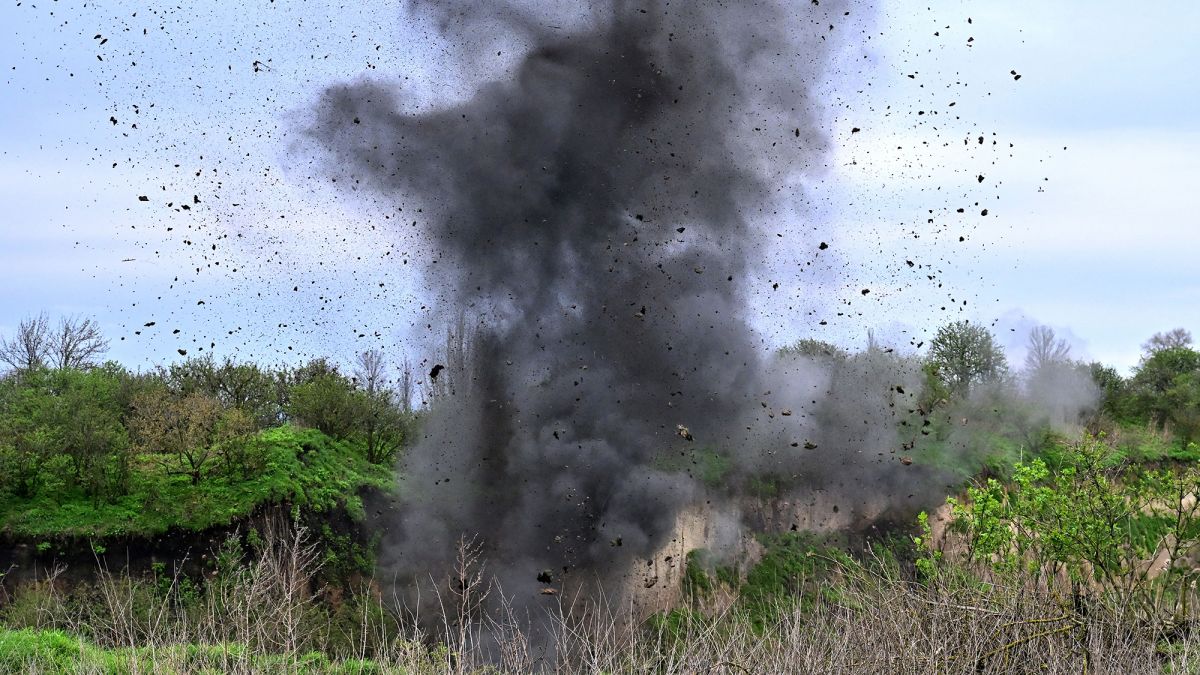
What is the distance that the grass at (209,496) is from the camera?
24109 millimetres

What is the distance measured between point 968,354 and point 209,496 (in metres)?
26.8

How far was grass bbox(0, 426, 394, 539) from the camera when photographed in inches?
949

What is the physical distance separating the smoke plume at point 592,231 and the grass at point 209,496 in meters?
1.73

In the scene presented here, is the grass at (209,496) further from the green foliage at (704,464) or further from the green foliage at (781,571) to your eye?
the green foliage at (781,571)

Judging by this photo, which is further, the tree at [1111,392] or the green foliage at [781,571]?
the tree at [1111,392]

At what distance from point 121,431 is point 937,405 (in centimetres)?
2316

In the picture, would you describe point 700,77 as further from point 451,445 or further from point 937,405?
point 937,405

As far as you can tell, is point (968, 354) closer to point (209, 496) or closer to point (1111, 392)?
point (1111, 392)

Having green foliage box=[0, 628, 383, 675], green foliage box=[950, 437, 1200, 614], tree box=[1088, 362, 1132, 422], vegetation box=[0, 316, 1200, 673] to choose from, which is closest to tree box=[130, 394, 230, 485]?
vegetation box=[0, 316, 1200, 673]

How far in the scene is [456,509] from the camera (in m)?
25.4

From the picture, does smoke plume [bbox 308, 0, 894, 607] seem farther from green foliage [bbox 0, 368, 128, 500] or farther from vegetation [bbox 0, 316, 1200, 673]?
green foliage [bbox 0, 368, 128, 500]

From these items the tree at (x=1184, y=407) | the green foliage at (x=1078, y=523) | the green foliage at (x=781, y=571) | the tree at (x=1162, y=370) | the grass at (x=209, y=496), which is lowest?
the green foliage at (x=781, y=571)

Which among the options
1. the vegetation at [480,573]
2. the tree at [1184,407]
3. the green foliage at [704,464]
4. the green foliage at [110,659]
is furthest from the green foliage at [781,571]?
the tree at [1184,407]

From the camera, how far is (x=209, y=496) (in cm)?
2534
